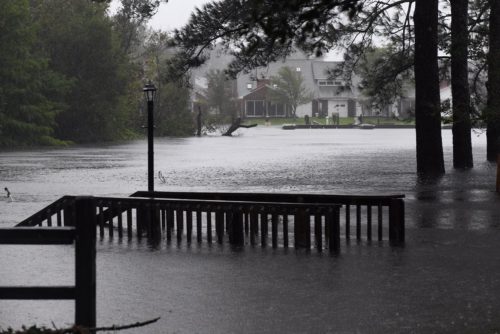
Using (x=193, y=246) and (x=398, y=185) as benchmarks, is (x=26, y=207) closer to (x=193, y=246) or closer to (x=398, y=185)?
(x=193, y=246)

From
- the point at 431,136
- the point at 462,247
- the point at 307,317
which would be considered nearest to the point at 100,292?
the point at 307,317

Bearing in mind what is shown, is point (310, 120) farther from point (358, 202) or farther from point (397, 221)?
point (397, 221)

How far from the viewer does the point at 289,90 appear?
461 ft

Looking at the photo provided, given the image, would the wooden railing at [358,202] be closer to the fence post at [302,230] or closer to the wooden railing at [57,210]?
the fence post at [302,230]

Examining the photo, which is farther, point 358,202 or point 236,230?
point 358,202

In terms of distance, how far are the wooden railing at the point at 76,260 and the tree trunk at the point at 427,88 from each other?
22112mm

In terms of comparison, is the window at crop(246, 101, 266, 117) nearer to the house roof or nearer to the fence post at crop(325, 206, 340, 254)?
the house roof

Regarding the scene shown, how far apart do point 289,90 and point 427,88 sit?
368 ft

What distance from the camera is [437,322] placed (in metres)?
8.09

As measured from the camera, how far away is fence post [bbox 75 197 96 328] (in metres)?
6.04

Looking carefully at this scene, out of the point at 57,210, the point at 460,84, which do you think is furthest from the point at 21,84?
the point at 57,210

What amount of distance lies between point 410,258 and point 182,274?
3011 millimetres

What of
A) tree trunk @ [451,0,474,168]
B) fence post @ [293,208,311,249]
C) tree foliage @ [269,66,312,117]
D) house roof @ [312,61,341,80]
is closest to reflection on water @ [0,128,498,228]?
tree trunk @ [451,0,474,168]

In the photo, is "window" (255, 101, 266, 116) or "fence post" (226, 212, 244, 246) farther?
"window" (255, 101, 266, 116)
